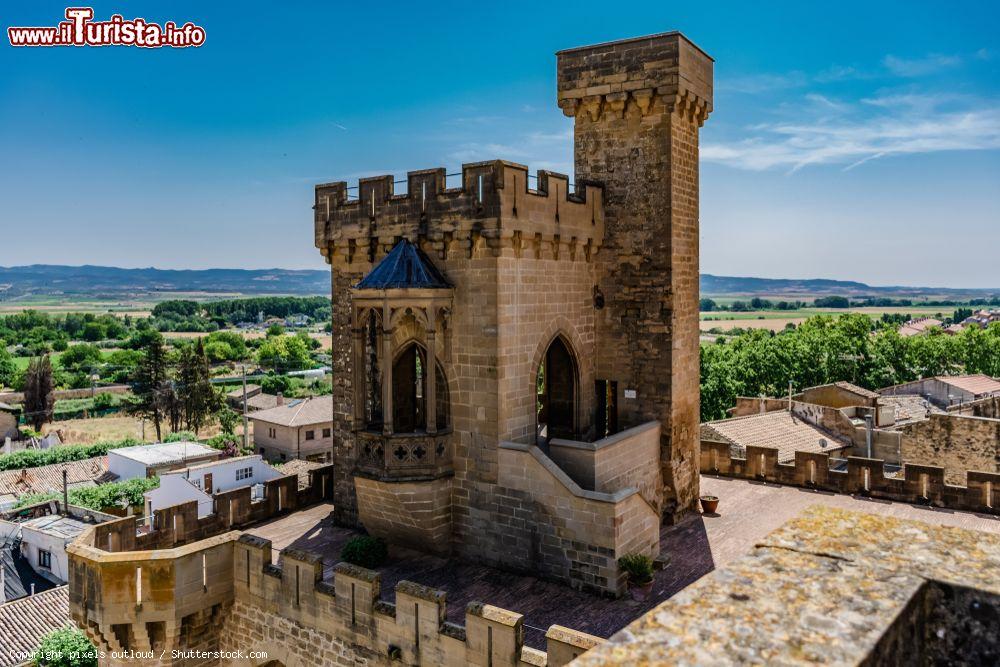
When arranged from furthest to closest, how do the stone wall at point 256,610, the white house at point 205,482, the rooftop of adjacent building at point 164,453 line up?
the rooftop of adjacent building at point 164,453
the white house at point 205,482
the stone wall at point 256,610

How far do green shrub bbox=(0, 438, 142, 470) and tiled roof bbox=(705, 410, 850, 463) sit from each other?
171 feet

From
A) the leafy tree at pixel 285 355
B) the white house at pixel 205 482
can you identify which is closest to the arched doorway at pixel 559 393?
the white house at pixel 205 482

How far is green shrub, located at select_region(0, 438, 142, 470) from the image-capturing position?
57.7 metres

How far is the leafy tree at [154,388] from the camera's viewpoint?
82.0 metres

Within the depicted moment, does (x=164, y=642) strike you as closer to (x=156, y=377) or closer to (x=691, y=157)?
(x=691, y=157)

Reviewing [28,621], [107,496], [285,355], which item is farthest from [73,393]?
[28,621]

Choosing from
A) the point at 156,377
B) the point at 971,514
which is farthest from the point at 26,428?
the point at 971,514

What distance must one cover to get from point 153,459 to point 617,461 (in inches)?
1699

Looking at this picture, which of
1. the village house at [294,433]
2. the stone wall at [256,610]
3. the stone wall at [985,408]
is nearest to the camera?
the stone wall at [256,610]

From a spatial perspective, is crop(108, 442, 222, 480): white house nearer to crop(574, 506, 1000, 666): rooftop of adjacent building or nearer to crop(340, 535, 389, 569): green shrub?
crop(340, 535, 389, 569): green shrub

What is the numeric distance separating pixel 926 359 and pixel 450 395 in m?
69.1

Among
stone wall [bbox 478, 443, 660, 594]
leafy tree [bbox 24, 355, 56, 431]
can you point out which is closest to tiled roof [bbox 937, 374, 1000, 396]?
stone wall [bbox 478, 443, 660, 594]

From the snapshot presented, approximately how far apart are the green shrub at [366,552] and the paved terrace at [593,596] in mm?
301

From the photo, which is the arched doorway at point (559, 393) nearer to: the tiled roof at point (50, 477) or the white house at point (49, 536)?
the white house at point (49, 536)
